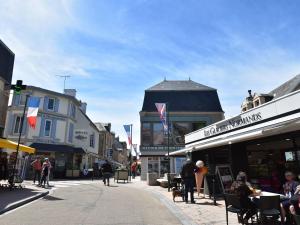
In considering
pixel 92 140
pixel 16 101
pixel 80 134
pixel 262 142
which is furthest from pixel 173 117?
pixel 262 142

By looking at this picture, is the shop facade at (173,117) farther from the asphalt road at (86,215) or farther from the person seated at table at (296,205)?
the person seated at table at (296,205)

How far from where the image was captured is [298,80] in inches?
704

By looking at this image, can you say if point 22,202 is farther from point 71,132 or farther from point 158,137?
point 71,132

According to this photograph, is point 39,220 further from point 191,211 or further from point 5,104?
point 5,104

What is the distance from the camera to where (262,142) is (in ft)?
37.2

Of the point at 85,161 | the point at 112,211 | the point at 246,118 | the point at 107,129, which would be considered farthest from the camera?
the point at 107,129

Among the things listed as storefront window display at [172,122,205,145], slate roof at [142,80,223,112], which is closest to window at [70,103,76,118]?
slate roof at [142,80,223,112]

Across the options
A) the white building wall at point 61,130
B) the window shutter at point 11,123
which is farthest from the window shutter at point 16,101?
Answer: the white building wall at point 61,130

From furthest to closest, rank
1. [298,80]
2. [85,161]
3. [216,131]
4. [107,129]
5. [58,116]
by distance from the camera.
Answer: [107,129] → [85,161] → [58,116] → [298,80] → [216,131]

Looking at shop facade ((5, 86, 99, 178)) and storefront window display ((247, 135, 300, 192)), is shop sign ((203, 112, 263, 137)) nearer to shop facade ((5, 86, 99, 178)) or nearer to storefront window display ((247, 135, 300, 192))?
storefront window display ((247, 135, 300, 192))

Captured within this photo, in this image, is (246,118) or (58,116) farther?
(58,116)

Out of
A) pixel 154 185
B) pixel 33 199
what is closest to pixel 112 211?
pixel 33 199

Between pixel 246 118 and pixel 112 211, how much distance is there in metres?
7.59

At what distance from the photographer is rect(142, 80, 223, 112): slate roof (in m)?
33.3
